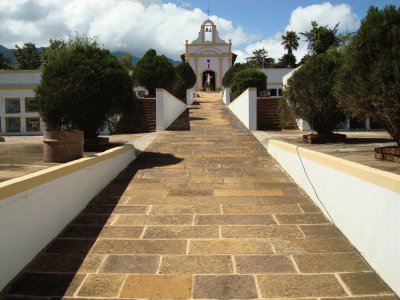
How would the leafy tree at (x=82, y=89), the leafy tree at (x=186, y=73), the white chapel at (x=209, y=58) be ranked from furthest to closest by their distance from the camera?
the white chapel at (x=209, y=58)
the leafy tree at (x=186, y=73)
the leafy tree at (x=82, y=89)

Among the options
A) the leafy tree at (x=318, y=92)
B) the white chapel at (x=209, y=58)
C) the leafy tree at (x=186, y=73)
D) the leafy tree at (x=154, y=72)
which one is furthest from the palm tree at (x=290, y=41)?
the leafy tree at (x=318, y=92)

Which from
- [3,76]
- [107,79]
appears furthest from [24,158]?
[3,76]

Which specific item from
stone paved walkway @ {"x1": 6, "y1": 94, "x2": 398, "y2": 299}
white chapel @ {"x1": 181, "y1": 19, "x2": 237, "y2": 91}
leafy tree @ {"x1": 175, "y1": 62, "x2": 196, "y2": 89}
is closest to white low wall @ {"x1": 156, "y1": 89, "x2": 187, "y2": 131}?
stone paved walkway @ {"x1": 6, "y1": 94, "x2": 398, "y2": 299}

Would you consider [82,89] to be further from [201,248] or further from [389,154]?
[389,154]

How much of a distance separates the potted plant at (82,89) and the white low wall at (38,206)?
282 centimetres

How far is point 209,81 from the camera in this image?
50906 millimetres

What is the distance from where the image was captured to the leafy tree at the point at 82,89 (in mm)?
8484

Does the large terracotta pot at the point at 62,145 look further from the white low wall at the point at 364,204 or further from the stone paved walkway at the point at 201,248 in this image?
the white low wall at the point at 364,204

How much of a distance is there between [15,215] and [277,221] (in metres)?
2.93

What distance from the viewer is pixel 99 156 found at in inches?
249

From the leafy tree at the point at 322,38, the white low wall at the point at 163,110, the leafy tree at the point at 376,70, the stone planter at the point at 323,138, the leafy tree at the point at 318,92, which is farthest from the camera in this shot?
the leafy tree at the point at 322,38

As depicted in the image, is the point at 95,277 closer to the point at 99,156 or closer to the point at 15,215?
the point at 15,215

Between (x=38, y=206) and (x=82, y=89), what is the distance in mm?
4700

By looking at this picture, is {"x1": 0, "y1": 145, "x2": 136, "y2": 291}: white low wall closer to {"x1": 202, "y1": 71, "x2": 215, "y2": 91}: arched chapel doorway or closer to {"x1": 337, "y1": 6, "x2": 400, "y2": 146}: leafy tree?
{"x1": 337, "y1": 6, "x2": 400, "y2": 146}: leafy tree
